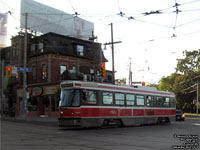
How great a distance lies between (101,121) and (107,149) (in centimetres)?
889

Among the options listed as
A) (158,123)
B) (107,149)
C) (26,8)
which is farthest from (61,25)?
(107,149)

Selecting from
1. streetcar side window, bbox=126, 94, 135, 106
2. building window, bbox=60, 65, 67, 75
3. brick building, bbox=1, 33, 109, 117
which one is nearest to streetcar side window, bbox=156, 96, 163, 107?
streetcar side window, bbox=126, 94, 135, 106

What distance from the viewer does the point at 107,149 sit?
914 cm

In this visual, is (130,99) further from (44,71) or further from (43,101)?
(43,101)

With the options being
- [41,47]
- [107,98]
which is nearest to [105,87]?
[107,98]

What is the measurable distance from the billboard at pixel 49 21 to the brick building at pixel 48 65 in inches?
106

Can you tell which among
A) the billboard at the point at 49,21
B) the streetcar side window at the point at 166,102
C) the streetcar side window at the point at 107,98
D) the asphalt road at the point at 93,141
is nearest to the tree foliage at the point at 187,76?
the billboard at the point at 49,21

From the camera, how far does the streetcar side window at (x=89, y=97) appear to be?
17156 millimetres

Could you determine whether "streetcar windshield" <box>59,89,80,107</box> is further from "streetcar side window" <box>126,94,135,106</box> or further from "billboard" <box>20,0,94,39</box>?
"billboard" <box>20,0,94,39</box>

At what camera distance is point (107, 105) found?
18.6 m

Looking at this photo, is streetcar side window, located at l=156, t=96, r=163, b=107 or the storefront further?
the storefront

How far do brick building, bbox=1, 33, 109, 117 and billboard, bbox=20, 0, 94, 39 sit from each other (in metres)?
2.70

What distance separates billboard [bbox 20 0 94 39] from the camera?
41.9 m

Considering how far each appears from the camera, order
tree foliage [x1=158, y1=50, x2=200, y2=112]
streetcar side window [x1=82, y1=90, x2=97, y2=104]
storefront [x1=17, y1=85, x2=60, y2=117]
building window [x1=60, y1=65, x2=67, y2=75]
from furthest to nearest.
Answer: tree foliage [x1=158, y1=50, x2=200, y2=112]
building window [x1=60, y1=65, x2=67, y2=75]
storefront [x1=17, y1=85, x2=60, y2=117]
streetcar side window [x1=82, y1=90, x2=97, y2=104]
